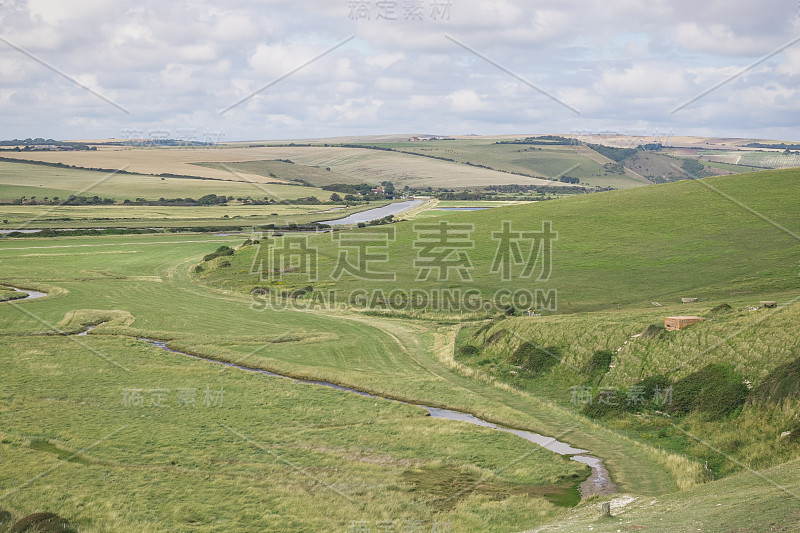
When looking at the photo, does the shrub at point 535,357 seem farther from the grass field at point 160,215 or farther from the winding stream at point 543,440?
the grass field at point 160,215

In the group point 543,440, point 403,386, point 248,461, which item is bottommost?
point 543,440

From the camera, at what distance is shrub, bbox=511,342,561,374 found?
38000mm

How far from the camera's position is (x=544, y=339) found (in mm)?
40188

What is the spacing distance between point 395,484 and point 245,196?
175m

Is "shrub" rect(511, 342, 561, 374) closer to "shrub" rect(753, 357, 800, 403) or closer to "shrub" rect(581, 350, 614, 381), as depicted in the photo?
"shrub" rect(581, 350, 614, 381)

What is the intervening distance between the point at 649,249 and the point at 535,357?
3397 centimetres

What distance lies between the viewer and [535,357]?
38.8 m

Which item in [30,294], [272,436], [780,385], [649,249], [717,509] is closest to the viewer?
[717,509]

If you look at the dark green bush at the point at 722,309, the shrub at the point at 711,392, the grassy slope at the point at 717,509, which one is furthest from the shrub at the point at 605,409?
the dark green bush at the point at 722,309

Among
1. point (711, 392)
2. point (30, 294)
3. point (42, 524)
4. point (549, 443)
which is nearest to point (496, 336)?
point (549, 443)

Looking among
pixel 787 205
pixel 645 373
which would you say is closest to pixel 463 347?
pixel 645 373

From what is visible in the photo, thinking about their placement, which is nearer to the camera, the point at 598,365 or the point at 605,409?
the point at 605,409

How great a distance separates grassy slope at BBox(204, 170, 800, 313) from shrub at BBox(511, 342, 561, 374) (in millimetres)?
12452

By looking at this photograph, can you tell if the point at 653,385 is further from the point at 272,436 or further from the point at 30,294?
the point at 30,294
